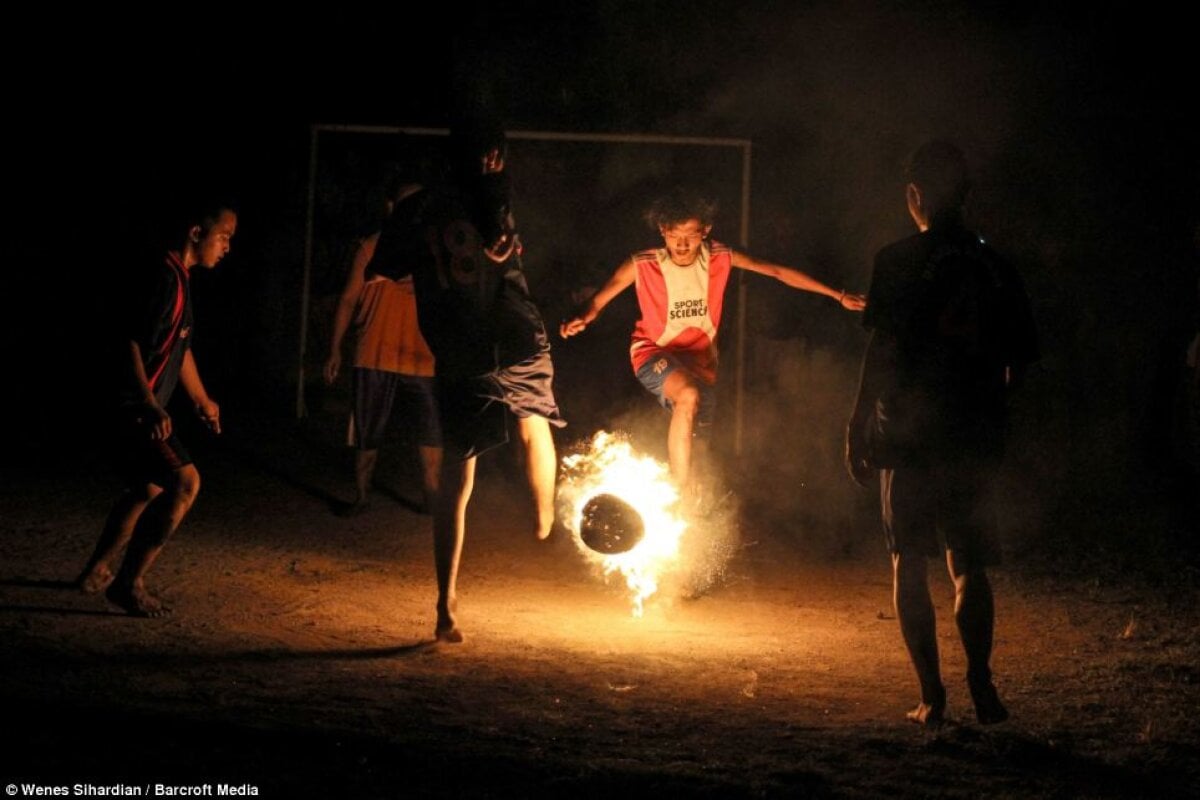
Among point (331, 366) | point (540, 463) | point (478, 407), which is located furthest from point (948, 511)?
point (331, 366)

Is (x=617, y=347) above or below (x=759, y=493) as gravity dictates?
above

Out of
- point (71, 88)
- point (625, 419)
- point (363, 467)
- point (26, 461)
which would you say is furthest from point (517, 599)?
point (71, 88)

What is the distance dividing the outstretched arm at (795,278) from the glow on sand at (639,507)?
1.37 m

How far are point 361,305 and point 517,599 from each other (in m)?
2.40

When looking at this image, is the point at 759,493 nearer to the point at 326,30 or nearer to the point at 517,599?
the point at 517,599

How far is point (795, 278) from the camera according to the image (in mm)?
7797

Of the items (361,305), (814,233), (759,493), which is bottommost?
(759,493)

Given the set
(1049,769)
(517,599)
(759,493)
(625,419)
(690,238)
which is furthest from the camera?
(625,419)

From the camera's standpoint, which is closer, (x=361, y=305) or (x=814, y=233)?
(x=361, y=305)

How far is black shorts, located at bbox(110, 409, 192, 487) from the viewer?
5.82 m

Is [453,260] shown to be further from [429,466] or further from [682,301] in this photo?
[682,301]

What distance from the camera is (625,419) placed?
35.8ft

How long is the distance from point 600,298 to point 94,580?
3.27 m

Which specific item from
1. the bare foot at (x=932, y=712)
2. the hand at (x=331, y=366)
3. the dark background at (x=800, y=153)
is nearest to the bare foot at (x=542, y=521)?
the bare foot at (x=932, y=712)
